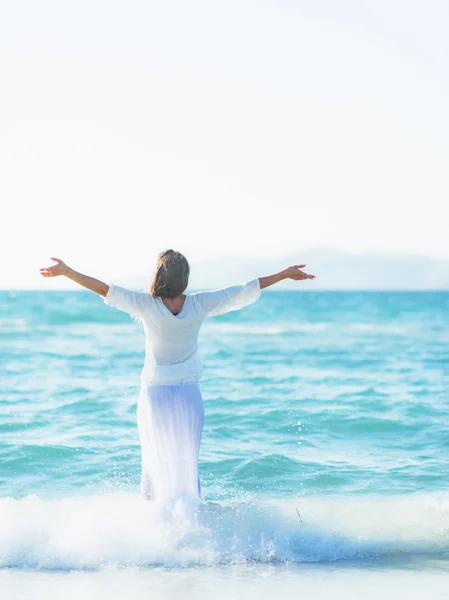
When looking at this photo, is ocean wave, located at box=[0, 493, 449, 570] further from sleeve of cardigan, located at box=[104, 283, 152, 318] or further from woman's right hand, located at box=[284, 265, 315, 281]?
woman's right hand, located at box=[284, 265, 315, 281]

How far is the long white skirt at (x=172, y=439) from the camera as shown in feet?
19.5

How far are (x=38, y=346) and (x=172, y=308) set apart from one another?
18929mm

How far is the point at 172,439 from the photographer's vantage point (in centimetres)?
601

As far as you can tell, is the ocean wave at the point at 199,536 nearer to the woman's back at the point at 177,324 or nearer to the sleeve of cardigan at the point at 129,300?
the woman's back at the point at 177,324

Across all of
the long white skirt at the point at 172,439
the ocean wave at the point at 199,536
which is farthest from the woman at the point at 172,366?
the ocean wave at the point at 199,536

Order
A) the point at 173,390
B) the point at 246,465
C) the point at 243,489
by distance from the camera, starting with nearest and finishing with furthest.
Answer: the point at 173,390 → the point at 243,489 → the point at 246,465

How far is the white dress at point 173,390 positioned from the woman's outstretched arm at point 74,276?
174 millimetres

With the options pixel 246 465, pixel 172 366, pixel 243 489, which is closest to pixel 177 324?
pixel 172 366

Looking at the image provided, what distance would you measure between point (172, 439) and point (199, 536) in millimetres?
673

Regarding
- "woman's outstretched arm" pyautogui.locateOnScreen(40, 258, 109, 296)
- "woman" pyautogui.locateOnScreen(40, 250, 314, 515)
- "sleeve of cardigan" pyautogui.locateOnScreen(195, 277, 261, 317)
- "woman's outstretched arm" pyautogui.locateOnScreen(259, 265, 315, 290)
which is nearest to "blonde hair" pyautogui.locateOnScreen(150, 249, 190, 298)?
"woman" pyautogui.locateOnScreen(40, 250, 314, 515)

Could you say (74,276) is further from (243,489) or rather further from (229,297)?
(243,489)

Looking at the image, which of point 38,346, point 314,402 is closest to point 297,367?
point 314,402

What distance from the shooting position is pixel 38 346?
79.1 feet

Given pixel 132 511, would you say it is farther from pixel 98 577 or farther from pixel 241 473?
pixel 241 473
